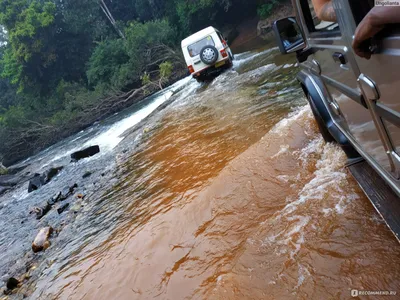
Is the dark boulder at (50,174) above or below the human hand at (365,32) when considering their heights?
below

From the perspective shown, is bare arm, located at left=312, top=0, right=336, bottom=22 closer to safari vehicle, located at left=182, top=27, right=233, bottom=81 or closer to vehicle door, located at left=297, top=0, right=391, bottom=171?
vehicle door, located at left=297, top=0, right=391, bottom=171

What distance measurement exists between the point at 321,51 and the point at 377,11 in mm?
1364

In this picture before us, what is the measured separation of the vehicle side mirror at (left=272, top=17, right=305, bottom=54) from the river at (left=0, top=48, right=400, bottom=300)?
4.36ft

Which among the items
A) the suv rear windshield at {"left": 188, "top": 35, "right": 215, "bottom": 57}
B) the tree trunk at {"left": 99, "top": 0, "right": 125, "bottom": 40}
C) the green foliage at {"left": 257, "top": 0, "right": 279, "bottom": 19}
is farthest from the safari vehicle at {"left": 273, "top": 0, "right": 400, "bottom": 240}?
the tree trunk at {"left": 99, "top": 0, "right": 125, "bottom": 40}

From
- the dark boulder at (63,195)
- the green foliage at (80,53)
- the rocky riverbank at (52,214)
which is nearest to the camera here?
the rocky riverbank at (52,214)

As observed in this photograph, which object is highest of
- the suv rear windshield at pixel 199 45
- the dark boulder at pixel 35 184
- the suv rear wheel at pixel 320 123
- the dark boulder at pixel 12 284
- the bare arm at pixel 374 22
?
the bare arm at pixel 374 22

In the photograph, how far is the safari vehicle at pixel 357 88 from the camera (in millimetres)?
1485

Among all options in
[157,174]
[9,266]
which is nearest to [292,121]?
[157,174]

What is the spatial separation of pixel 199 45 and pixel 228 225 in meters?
10.9

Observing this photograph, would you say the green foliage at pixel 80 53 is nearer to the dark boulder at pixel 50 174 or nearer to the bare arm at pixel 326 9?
the dark boulder at pixel 50 174

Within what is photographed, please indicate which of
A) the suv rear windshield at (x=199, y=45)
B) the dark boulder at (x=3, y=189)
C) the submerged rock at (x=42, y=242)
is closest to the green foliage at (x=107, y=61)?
the dark boulder at (x=3, y=189)

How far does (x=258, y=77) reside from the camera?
33.1 feet

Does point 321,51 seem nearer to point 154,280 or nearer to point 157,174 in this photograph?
point 154,280

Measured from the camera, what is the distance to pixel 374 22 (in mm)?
1336
